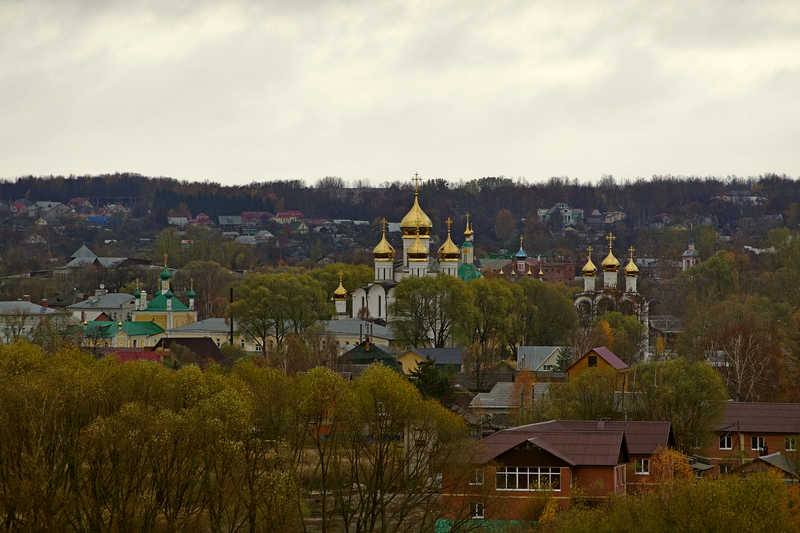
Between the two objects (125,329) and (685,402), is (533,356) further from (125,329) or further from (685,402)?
(125,329)

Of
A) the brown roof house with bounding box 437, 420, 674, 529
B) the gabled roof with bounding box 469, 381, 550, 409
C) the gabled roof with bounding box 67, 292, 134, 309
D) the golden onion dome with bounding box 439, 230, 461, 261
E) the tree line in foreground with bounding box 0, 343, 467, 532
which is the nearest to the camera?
the tree line in foreground with bounding box 0, 343, 467, 532

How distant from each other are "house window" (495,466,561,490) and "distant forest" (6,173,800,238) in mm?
136697

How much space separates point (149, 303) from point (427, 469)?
46876 millimetres

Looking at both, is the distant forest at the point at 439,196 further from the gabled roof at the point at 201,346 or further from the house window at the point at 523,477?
the house window at the point at 523,477

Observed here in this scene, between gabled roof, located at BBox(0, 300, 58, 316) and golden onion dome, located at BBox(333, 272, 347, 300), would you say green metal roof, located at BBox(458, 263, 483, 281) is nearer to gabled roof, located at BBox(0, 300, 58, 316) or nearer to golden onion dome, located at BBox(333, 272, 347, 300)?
golden onion dome, located at BBox(333, 272, 347, 300)

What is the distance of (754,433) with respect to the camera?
34375 millimetres

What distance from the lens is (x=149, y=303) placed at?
74562 millimetres

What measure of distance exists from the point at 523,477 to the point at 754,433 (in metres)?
→ 9.07

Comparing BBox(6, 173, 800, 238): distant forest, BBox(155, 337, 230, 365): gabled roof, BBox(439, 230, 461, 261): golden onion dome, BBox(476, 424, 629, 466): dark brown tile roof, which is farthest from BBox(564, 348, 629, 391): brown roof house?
BBox(6, 173, 800, 238): distant forest

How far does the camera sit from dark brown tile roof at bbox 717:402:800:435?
3416 cm

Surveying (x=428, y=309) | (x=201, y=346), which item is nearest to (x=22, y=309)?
(x=201, y=346)

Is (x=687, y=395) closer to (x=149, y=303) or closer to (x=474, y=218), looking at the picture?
(x=149, y=303)

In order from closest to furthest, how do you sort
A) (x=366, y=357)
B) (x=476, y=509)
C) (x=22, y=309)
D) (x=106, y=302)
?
1. (x=476, y=509)
2. (x=366, y=357)
3. (x=22, y=309)
4. (x=106, y=302)

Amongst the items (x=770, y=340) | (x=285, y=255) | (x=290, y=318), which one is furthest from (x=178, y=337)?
(x=285, y=255)
